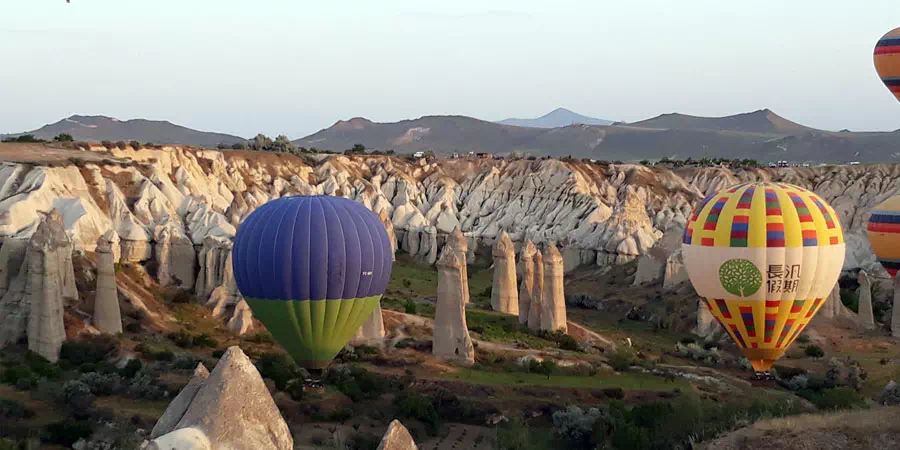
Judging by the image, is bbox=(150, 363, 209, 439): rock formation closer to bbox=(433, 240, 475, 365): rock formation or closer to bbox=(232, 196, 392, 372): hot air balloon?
bbox=(232, 196, 392, 372): hot air balloon

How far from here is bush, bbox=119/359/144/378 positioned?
33094 mm

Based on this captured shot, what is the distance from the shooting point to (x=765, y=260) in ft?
98.1

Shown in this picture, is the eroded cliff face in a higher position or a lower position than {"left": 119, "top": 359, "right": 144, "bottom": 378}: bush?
higher

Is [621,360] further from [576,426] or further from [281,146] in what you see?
[281,146]

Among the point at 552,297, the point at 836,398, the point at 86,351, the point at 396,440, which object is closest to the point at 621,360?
the point at 552,297

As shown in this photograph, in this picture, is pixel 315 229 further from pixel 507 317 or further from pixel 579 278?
pixel 579 278

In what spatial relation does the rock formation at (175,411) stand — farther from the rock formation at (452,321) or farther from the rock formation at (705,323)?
the rock formation at (705,323)

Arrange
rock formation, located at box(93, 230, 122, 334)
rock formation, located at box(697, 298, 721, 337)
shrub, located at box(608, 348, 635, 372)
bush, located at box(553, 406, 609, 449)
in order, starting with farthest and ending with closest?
rock formation, located at box(697, 298, 721, 337), shrub, located at box(608, 348, 635, 372), rock formation, located at box(93, 230, 122, 334), bush, located at box(553, 406, 609, 449)

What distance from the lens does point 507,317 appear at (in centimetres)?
4591

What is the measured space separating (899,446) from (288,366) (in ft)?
66.7

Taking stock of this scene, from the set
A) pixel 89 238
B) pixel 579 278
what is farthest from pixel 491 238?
pixel 89 238

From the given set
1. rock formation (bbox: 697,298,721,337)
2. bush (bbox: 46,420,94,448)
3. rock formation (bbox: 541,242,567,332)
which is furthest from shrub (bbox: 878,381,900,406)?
bush (bbox: 46,420,94,448)

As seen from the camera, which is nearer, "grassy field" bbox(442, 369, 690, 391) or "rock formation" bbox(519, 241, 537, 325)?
"grassy field" bbox(442, 369, 690, 391)

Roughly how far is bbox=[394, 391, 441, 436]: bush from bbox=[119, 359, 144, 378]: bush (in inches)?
326
